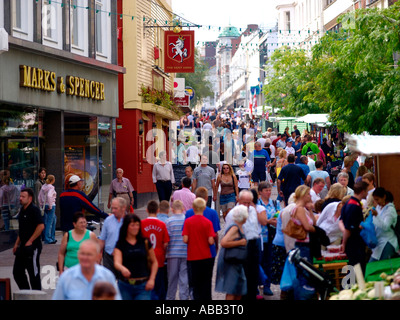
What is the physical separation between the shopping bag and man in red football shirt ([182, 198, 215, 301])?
→ 214 cm

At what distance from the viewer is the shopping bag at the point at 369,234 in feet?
38.6

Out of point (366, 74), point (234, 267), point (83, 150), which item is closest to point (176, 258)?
point (234, 267)

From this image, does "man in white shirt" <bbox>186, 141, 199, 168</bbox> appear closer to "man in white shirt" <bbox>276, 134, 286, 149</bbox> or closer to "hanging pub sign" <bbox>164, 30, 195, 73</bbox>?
"hanging pub sign" <bbox>164, 30, 195, 73</bbox>

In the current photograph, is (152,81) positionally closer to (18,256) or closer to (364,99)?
(364,99)

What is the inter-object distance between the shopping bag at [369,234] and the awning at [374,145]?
46.4 inches

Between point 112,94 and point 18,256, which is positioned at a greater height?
point 112,94

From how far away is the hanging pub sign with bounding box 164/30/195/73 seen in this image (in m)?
33.1

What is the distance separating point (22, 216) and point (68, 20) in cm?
1183

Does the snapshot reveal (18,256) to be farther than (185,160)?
No

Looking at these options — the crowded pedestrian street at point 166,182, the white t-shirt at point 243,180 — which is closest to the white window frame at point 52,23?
the crowded pedestrian street at point 166,182
